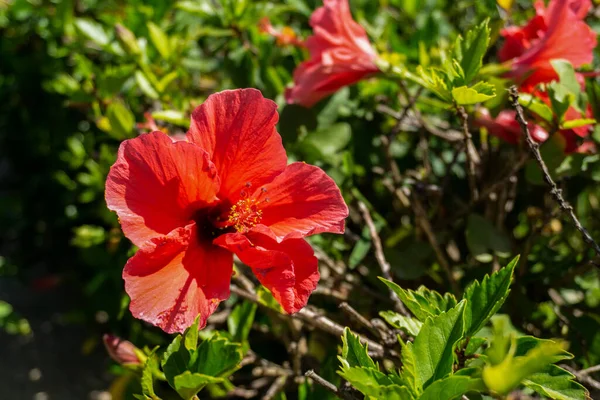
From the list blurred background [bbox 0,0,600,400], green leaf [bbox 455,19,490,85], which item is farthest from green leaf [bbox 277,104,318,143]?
green leaf [bbox 455,19,490,85]

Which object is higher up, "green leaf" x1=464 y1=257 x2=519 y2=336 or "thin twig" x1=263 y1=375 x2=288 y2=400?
→ "green leaf" x1=464 y1=257 x2=519 y2=336

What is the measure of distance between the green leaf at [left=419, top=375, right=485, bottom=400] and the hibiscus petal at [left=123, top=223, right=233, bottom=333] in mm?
351

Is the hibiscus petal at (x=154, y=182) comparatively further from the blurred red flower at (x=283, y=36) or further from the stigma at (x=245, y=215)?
the blurred red flower at (x=283, y=36)

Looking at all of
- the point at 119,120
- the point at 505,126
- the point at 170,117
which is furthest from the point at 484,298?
the point at 119,120

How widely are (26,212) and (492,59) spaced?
1.90 m

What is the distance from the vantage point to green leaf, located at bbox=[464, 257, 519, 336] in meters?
0.86

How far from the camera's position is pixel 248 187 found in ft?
3.32

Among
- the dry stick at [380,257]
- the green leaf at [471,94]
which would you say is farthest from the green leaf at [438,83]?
the dry stick at [380,257]

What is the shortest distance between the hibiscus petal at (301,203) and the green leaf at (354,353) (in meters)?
0.19

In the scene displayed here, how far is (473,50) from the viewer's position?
1059 mm

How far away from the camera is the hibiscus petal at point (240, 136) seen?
3.17ft

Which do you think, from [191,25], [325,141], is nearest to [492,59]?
[325,141]

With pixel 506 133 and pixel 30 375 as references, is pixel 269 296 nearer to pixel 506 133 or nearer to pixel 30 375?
pixel 506 133

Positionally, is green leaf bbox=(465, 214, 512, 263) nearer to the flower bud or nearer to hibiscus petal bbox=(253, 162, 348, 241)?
hibiscus petal bbox=(253, 162, 348, 241)
